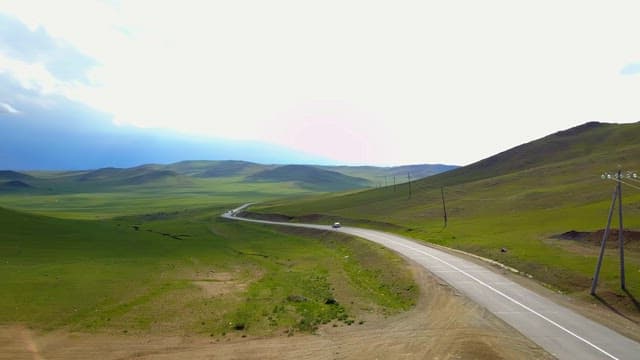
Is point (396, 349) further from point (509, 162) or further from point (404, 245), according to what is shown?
point (509, 162)

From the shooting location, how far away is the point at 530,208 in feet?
330

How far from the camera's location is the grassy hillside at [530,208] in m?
52.7

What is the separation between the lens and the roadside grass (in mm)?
35938

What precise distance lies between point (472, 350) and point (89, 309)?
28.0m

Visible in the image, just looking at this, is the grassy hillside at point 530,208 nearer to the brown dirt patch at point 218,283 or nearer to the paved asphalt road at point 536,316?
the paved asphalt road at point 536,316

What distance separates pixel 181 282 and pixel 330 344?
24425 mm

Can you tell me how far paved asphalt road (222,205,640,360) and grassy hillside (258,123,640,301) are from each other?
17.5 feet

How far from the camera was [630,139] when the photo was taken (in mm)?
169875

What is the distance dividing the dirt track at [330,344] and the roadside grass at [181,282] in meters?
2.03

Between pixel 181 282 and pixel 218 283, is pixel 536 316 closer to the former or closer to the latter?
pixel 218 283

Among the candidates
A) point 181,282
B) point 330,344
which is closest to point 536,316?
point 330,344

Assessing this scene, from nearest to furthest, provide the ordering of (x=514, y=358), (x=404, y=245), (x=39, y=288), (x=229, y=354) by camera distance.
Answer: (x=514, y=358) → (x=229, y=354) → (x=39, y=288) → (x=404, y=245)

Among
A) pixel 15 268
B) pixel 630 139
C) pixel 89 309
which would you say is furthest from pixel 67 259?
pixel 630 139

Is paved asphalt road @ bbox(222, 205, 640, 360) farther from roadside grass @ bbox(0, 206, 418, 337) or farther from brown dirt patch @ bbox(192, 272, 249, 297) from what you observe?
brown dirt patch @ bbox(192, 272, 249, 297)
